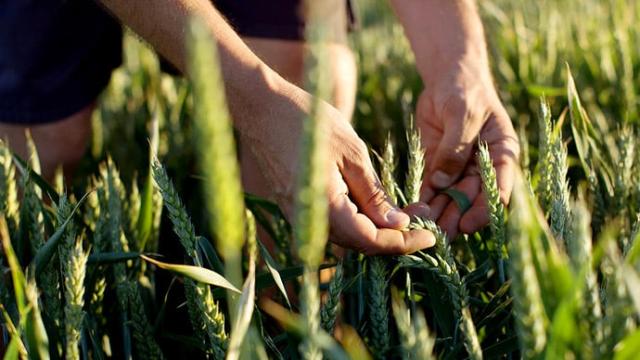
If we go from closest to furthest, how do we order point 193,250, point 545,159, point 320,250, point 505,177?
point 320,250 < point 193,250 < point 545,159 < point 505,177

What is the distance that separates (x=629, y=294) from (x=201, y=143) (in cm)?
36

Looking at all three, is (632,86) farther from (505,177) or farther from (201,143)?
(201,143)

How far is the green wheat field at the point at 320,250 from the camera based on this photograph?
0.54 metres

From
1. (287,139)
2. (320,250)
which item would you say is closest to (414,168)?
(287,139)

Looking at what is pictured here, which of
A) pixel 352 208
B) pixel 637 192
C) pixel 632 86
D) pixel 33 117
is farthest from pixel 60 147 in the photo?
pixel 632 86

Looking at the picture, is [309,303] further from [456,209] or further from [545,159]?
[456,209]

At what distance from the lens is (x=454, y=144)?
3.98ft

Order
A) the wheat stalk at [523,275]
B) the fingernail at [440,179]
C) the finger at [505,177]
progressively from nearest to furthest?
the wheat stalk at [523,275]
the finger at [505,177]
the fingernail at [440,179]

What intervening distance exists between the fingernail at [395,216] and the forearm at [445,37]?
0.41 m

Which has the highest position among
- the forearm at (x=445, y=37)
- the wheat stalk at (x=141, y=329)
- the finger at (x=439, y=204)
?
the forearm at (x=445, y=37)

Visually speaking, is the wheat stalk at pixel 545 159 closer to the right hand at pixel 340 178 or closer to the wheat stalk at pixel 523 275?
the right hand at pixel 340 178

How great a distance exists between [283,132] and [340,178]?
0.08 m

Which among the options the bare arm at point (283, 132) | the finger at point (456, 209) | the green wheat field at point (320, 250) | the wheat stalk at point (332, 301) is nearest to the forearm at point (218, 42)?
the bare arm at point (283, 132)

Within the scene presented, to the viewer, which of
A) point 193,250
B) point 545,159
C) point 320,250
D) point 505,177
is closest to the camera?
point 320,250
